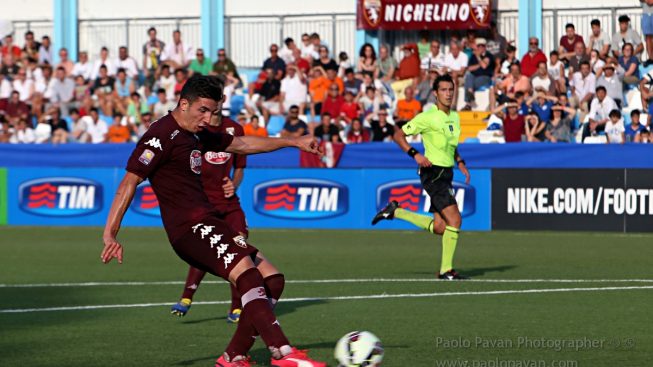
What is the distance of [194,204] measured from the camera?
860 centimetres

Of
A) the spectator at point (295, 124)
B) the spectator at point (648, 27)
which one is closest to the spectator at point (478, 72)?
the spectator at point (648, 27)

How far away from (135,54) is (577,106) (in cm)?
1498

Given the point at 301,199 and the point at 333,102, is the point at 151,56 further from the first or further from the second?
the point at 301,199

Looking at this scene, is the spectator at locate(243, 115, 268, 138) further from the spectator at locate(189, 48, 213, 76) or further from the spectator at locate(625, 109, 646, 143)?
the spectator at locate(625, 109, 646, 143)

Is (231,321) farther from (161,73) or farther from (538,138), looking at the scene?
(161,73)

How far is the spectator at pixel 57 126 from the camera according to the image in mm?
29456

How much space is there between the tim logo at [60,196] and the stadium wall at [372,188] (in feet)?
0.07

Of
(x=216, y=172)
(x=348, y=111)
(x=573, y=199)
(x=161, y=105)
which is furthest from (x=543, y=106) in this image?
(x=216, y=172)

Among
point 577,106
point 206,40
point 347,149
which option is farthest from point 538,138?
point 206,40

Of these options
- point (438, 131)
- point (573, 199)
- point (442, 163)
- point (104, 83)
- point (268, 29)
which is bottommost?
point (573, 199)

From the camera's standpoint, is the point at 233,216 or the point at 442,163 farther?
the point at 442,163

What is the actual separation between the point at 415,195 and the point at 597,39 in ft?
23.1

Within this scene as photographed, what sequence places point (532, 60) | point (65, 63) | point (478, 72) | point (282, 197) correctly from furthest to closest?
point (65, 63)
point (478, 72)
point (532, 60)
point (282, 197)

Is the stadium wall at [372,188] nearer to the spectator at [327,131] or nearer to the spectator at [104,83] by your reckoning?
the spectator at [327,131]
